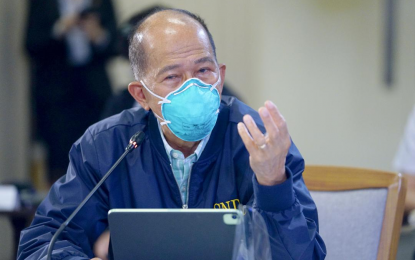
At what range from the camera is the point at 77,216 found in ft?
5.61

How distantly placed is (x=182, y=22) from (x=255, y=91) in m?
2.79

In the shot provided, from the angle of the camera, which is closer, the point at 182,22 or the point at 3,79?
the point at 182,22

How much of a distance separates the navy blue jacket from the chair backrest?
272mm

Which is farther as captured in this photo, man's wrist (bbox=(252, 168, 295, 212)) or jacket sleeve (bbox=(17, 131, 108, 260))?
jacket sleeve (bbox=(17, 131, 108, 260))

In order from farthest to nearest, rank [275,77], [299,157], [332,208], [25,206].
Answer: [275,77]
[25,206]
[332,208]
[299,157]

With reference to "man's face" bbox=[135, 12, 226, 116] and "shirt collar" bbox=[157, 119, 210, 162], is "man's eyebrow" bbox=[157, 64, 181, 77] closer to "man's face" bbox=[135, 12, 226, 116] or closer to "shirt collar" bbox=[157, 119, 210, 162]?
"man's face" bbox=[135, 12, 226, 116]

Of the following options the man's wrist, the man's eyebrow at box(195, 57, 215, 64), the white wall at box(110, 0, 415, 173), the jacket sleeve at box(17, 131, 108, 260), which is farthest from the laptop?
the white wall at box(110, 0, 415, 173)

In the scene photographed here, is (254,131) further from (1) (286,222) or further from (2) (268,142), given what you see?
(1) (286,222)

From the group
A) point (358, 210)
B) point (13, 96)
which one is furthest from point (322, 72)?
point (358, 210)

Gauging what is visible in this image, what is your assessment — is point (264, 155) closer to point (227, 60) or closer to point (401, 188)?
point (401, 188)

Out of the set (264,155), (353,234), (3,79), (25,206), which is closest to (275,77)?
(3,79)

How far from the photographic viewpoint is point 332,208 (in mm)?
1835

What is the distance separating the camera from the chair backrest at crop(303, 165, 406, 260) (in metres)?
1.73

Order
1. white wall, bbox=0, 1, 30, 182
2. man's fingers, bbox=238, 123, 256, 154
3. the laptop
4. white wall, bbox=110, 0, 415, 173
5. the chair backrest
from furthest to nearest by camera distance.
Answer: white wall, bbox=0, 1, 30, 182 → white wall, bbox=110, 0, 415, 173 → the chair backrest → man's fingers, bbox=238, 123, 256, 154 → the laptop
